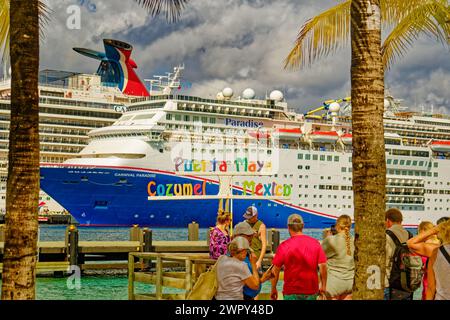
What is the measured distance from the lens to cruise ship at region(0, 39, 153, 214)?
194 ft

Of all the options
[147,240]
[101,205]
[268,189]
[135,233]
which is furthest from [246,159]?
[147,240]

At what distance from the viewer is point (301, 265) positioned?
20.8 feet

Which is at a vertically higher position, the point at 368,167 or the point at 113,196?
the point at 368,167

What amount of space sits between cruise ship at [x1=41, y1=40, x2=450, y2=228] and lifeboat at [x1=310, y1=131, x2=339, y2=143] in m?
0.07

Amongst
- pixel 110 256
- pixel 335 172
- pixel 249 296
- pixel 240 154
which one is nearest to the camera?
pixel 249 296

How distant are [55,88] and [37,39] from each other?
191ft

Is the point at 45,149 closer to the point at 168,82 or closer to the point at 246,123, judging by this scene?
the point at 168,82

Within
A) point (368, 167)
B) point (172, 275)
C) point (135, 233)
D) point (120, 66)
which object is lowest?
point (135, 233)

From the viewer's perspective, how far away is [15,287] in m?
6.34

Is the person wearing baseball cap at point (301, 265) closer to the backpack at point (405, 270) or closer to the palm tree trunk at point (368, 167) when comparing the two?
the palm tree trunk at point (368, 167)

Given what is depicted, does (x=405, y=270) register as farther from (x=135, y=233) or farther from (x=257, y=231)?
(x=135, y=233)

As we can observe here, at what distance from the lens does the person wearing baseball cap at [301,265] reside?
634cm

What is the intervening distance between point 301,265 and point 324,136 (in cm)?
4764

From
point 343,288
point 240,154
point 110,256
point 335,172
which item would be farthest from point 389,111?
point 343,288
